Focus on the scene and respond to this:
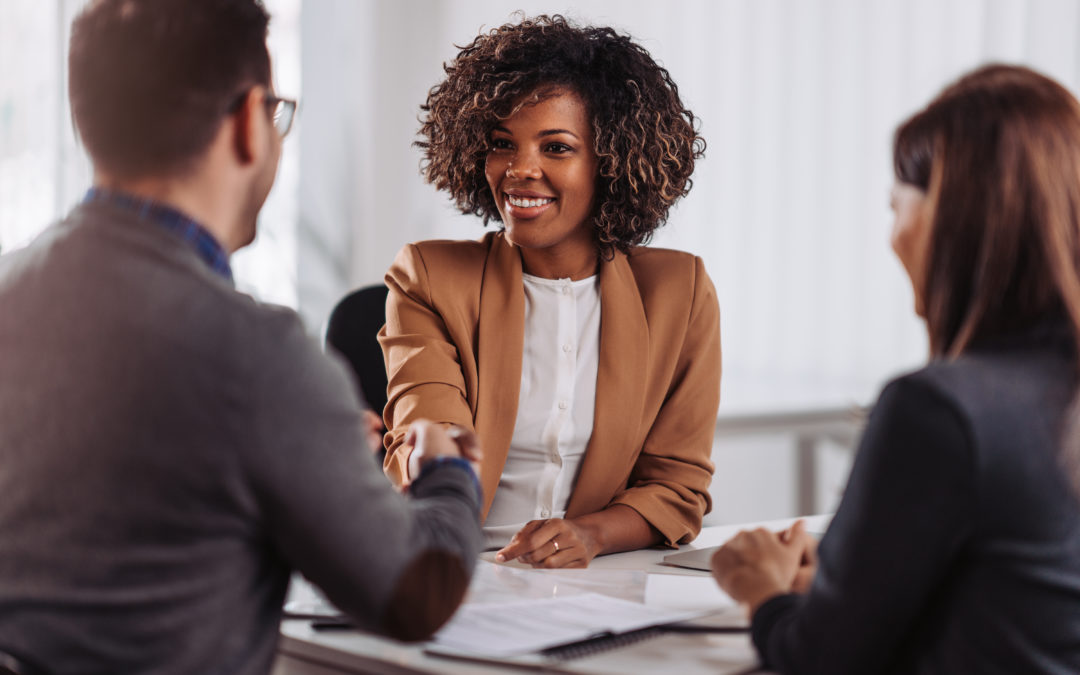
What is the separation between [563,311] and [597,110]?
0.40 m

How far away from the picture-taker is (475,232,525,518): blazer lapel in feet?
6.17

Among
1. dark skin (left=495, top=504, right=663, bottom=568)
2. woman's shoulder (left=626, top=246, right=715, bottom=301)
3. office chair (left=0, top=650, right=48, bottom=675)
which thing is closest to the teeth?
woman's shoulder (left=626, top=246, right=715, bottom=301)

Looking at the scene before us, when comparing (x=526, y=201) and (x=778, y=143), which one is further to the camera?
(x=778, y=143)

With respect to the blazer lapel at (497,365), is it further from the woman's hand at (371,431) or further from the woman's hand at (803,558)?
the woman's hand at (803,558)

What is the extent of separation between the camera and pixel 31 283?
0.97 metres

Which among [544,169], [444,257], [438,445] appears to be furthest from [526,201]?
[438,445]

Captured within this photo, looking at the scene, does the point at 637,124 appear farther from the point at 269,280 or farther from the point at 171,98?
the point at 269,280

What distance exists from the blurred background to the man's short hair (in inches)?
95.7

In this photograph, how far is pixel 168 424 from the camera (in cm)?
91

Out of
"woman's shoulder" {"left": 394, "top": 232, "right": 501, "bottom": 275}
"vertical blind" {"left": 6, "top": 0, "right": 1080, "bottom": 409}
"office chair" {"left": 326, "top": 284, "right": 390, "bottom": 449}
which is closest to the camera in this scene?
"woman's shoulder" {"left": 394, "top": 232, "right": 501, "bottom": 275}

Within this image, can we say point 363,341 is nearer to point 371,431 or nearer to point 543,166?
point 543,166

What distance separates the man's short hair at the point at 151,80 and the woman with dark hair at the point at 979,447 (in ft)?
2.34

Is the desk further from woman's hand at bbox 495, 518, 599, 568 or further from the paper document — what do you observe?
woman's hand at bbox 495, 518, 599, 568

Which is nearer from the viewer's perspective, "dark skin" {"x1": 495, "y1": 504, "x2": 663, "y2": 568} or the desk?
the desk
